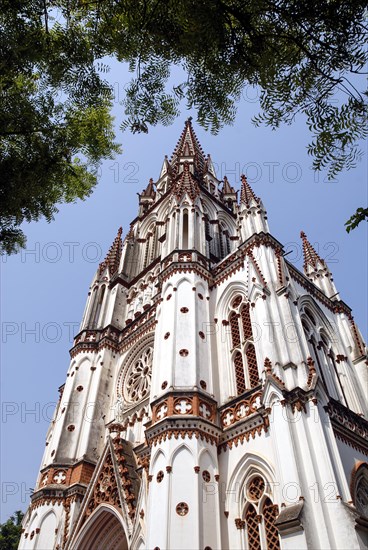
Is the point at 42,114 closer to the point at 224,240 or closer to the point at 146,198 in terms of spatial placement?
the point at 224,240

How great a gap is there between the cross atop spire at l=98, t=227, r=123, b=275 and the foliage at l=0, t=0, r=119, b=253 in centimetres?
1862

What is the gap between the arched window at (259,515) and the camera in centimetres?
1040

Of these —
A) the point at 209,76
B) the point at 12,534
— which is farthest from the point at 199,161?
the point at 12,534

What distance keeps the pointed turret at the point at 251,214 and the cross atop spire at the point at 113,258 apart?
33.4 ft

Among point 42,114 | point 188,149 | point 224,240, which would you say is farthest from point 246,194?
point 188,149

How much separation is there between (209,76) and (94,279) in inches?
826

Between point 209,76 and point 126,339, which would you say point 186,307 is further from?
point 209,76

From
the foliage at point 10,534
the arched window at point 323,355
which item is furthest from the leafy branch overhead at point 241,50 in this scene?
the foliage at point 10,534

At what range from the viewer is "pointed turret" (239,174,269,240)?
59.7ft

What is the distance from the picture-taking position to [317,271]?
2222cm

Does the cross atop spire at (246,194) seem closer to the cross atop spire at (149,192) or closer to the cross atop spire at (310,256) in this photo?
the cross atop spire at (310,256)

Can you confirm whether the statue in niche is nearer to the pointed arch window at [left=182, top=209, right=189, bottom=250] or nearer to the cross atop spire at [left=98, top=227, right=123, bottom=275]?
the pointed arch window at [left=182, top=209, right=189, bottom=250]

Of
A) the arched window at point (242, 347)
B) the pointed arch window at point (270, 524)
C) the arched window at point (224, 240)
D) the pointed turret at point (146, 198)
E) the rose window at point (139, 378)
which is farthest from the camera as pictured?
the pointed turret at point (146, 198)

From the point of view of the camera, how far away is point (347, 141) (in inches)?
213
